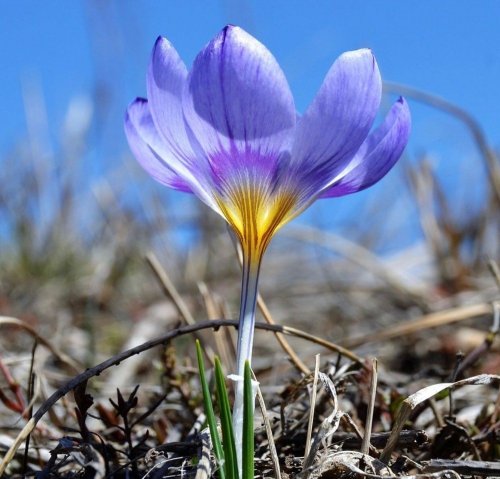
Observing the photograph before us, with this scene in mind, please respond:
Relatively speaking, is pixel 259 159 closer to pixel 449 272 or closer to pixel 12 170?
pixel 449 272

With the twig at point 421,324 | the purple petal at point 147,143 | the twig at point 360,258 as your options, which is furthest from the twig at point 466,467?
the twig at point 360,258

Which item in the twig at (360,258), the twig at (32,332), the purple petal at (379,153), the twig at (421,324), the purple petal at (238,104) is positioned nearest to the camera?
the purple petal at (238,104)

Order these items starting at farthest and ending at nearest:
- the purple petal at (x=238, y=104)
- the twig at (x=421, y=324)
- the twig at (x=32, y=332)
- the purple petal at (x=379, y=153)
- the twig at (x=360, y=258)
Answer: the twig at (x=360, y=258) → the twig at (x=421, y=324) → the twig at (x=32, y=332) → the purple petal at (x=379, y=153) → the purple petal at (x=238, y=104)

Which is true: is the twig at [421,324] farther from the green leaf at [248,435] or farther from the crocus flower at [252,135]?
the green leaf at [248,435]

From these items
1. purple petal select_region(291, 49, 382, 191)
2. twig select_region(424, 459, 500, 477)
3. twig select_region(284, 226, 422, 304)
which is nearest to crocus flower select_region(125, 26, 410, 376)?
purple petal select_region(291, 49, 382, 191)

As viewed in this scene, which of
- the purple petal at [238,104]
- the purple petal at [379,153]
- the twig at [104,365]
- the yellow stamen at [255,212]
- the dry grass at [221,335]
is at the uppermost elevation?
the purple petal at [238,104]

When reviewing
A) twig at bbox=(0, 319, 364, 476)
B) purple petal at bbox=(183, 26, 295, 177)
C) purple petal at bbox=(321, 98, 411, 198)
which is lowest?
twig at bbox=(0, 319, 364, 476)

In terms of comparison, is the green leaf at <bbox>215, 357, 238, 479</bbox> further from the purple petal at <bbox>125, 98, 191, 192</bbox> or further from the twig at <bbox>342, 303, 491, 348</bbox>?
the twig at <bbox>342, 303, 491, 348</bbox>
